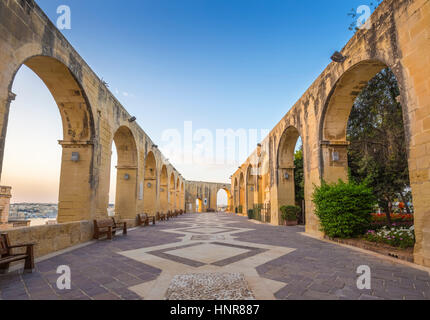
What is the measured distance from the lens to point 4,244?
3773mm

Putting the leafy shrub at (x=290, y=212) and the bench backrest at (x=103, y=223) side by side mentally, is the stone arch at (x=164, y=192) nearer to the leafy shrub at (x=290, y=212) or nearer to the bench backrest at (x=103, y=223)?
the leafy shrub at (x=290, y=212)

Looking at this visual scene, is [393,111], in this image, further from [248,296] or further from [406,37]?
[248,296]

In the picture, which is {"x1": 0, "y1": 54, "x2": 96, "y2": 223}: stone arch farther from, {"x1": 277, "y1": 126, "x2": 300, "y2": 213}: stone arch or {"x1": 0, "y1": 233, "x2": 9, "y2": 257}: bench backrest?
{"x1": 277, "y1": 126, "x2": 300, "y2": 213}: stone arch

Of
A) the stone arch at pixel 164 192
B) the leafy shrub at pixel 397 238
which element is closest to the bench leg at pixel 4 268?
the leafy shrub at pixel 397 238

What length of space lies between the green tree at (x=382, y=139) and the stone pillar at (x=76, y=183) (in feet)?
30.9

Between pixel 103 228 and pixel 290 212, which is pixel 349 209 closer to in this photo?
pixel 290 212

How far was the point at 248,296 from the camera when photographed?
270 cm

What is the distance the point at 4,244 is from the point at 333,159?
9.10 metres

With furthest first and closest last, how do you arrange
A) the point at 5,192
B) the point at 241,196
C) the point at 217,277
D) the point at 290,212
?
the point at 241,196 → the point at 5,192 → the point at 290,212 → the point at 217,277

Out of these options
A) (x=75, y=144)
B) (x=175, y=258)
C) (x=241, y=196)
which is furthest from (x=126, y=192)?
(x=241, y=196)

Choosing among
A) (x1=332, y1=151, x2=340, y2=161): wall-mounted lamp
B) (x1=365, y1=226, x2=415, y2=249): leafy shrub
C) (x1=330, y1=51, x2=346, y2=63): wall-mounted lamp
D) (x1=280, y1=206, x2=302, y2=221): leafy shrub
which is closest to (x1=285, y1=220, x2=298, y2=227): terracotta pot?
(x1=280, y1=206, x2=302, y2=221): leafy shrub

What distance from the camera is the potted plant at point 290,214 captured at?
12.3m

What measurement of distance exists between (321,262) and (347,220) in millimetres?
2879
